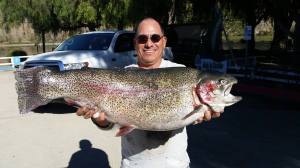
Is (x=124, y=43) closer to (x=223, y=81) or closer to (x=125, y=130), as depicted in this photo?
(x=223, y=81)

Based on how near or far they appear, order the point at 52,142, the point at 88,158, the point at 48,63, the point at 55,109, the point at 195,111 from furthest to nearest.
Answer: the point at 55,109 → the point at 48,63 → the point at 52,142 → the point at 88,158 → the point at 195,111

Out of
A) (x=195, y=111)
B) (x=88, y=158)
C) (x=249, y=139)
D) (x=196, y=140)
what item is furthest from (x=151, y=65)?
(x=249, y=139)

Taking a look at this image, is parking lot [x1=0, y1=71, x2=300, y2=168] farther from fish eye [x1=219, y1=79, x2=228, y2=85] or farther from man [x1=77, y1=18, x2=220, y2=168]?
fish eye [x1=219, y1=79, x2=228, y2=85]

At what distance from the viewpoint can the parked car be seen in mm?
11742

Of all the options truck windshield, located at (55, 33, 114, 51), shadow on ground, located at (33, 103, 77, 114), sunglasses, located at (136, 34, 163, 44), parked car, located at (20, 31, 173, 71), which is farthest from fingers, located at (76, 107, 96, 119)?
truck windshield, located at (55, 33, 114, 51)

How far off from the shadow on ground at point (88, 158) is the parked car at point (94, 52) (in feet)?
12.3

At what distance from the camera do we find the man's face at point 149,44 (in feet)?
11.2

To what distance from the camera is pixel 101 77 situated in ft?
A: 11.3

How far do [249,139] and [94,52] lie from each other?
17.9 ft

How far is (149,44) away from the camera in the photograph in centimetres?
341

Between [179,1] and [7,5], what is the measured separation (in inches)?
550

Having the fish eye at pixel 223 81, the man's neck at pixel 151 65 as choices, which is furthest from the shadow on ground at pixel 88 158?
the fish eye at pixel 223 81

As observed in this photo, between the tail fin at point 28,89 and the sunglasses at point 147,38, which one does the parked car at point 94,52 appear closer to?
the tail fin at point 28,89

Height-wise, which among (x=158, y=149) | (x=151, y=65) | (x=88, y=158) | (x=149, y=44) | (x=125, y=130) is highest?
(x=149, y=44)
